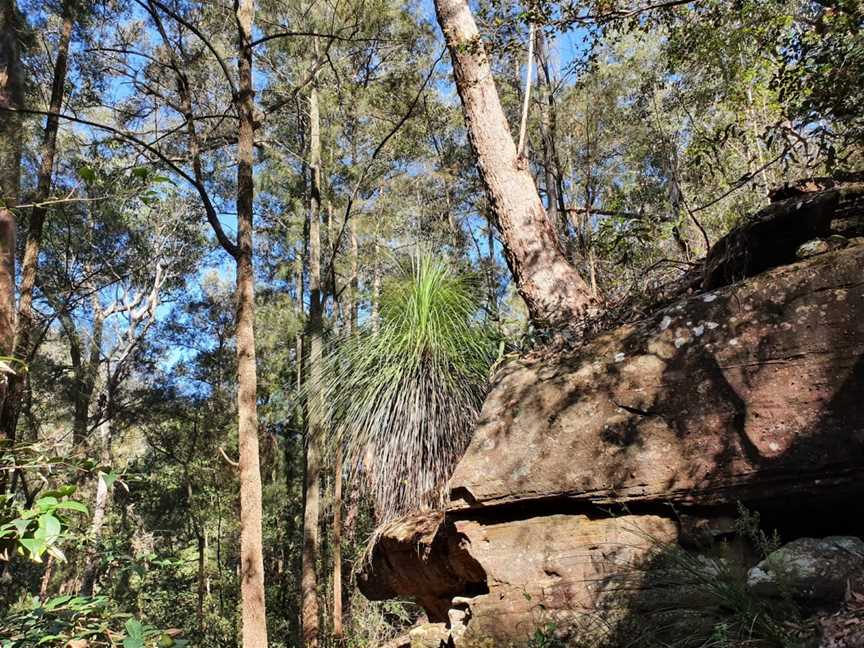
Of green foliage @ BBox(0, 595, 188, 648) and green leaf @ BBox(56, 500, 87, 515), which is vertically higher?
green leaf @ BBox(56, 500, 87, 515)

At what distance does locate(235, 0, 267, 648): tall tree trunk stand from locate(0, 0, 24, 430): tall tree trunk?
Answer: 1.64 metres

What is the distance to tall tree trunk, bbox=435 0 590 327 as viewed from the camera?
4527 mm

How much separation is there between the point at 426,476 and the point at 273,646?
1111 centimetres

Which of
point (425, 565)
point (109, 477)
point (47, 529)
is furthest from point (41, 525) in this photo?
point (425, 565)

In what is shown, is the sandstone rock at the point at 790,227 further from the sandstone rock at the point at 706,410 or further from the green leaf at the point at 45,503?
the green leaf at the point at 45,503

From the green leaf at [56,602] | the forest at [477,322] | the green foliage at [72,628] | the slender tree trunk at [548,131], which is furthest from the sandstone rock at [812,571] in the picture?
the slender tree trunk at [548,131]

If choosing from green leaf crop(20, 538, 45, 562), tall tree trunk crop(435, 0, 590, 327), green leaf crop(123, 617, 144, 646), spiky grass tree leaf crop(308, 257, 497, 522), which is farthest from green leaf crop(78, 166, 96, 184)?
tall tree trunk crop(435, 0, 590, 327)

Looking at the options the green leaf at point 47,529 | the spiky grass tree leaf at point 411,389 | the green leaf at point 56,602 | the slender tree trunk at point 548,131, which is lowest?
the green leaf at point 56,602

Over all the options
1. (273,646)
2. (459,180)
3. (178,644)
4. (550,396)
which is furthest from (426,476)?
(459,180)

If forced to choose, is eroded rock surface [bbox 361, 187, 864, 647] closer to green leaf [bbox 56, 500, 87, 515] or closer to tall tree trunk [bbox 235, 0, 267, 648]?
tall tree trunk [bbox 235, 0, 267, 648]

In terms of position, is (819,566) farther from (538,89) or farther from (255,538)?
(538,89)

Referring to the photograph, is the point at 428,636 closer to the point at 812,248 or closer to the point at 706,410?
the point at 706,410

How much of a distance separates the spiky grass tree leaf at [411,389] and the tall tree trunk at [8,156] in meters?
2.37

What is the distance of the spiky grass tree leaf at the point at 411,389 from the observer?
428 cm
